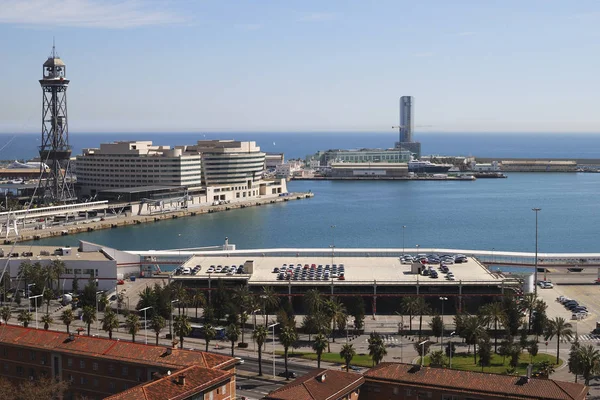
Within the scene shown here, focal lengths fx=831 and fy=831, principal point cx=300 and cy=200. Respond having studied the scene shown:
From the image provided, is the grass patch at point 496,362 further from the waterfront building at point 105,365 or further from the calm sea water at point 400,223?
the calm sea water at point 400,223

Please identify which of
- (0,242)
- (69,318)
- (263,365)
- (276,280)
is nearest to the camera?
(263,365)

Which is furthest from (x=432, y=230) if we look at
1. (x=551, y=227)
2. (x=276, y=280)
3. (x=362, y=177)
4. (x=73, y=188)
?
(x=362, y=177)

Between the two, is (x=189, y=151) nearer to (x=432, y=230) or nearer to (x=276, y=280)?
(x=432, y=230)

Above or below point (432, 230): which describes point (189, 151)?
above

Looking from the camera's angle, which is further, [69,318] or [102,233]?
[102,233]

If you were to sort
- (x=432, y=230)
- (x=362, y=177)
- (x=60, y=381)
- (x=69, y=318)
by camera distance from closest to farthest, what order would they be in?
(x=60, y=381)
(x=69, y=318)
(x=432, y=230)
(x=362, y=177)

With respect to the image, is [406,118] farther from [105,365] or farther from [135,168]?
[105,365]

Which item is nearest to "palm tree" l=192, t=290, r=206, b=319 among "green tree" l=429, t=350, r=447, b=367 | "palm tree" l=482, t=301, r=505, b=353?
"palm tree" l=482, t=301, r=505, b=353
